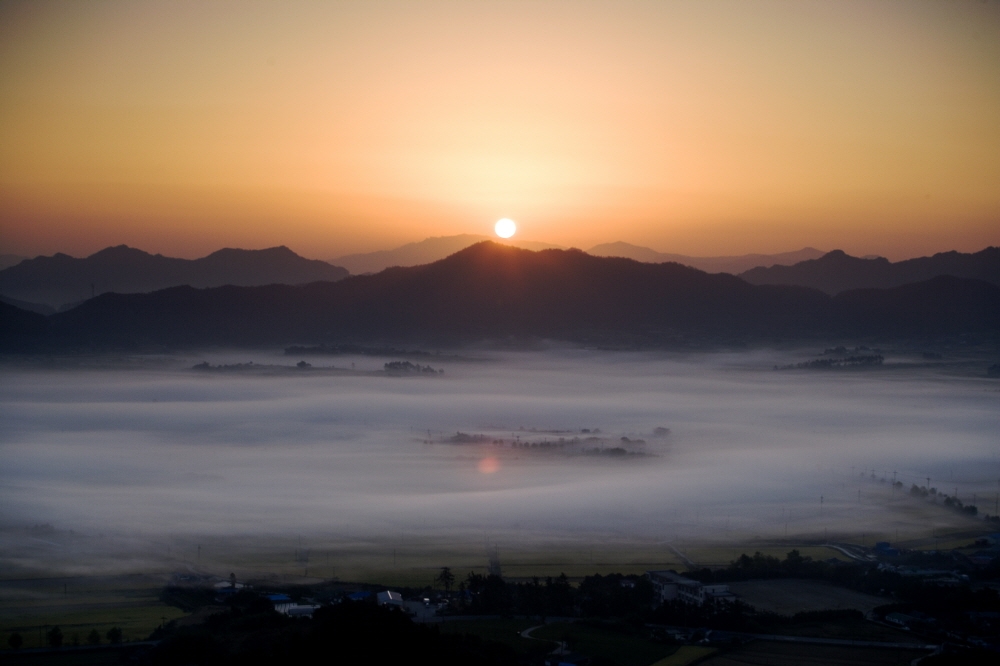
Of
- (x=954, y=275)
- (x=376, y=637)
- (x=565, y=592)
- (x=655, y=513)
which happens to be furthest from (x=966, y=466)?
(x=954, y=275)

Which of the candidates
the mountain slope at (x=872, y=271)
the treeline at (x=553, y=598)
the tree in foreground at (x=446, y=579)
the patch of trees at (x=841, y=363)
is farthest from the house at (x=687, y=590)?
the mountain slope at (x=872, y=271)

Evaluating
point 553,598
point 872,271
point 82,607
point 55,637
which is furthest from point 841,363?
point 55,637

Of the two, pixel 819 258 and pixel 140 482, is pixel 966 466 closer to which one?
pixel 140 482

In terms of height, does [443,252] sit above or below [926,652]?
above

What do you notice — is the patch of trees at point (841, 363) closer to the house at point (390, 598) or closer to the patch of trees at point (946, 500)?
the patch of trees at point (946, 500)

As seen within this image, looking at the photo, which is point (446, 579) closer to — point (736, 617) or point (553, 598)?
point (553, 598)

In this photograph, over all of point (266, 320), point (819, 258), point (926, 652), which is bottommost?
point (926, 652)
